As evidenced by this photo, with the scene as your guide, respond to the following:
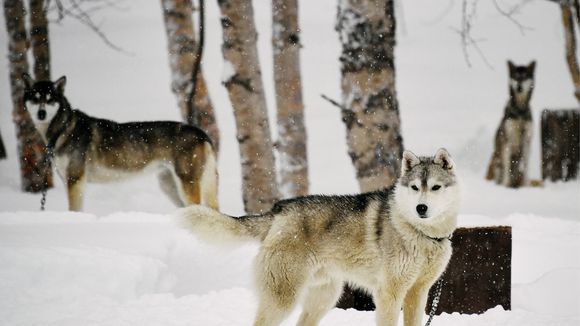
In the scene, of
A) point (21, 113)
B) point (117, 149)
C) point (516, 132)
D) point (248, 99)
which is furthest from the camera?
point (516, 132)

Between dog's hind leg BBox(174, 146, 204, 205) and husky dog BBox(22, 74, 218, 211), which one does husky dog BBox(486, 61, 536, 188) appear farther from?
dog's hind leg BBox(174, 146, 204, 205)

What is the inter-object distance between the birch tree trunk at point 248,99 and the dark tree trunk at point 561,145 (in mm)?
6103

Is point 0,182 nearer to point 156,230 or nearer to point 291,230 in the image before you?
point 156,230

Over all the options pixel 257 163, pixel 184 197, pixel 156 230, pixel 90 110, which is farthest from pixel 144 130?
pixel 90 110

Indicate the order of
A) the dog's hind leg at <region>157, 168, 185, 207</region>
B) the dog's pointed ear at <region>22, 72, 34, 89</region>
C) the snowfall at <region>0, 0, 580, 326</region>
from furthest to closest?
the dog's hind leg at <region>157, 168, 185, 207</region> → the dog's pointed ear at <region>22, 72, 34, 89</region> → the snowfall at <region>0, 0, 580, 326</region>

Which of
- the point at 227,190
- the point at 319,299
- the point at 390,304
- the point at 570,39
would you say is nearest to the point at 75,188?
the point at 227,190

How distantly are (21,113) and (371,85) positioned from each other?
690cm

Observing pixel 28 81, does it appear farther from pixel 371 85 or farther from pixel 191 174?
pixel 371 85

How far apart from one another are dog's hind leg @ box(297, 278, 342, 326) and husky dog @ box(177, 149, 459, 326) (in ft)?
0.23

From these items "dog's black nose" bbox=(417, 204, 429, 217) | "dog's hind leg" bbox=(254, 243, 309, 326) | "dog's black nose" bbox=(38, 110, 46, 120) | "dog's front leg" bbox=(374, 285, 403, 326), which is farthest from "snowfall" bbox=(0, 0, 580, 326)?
→ "dog's black nose" bbox=(38, 110, 46, 120)

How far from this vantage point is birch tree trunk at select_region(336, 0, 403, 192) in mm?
5539

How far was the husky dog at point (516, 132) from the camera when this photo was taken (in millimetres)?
10750

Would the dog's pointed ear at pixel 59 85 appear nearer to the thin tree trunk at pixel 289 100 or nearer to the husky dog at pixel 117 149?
the husky dog at pixel 117 149

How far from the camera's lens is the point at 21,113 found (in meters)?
10.4
